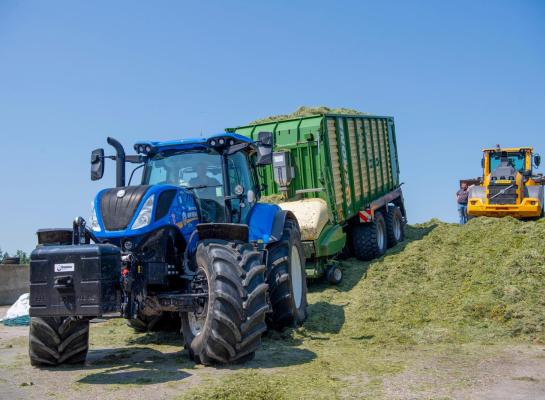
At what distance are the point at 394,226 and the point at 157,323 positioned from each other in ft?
25.8

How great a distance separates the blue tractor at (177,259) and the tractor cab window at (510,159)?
1307cm

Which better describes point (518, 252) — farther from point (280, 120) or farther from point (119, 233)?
point (119, 233)

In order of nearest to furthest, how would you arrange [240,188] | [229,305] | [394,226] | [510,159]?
[229,305], [240,188], [394,226], [510,159]

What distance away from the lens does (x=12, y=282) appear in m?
13.8

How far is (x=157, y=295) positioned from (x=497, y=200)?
13.7 metres

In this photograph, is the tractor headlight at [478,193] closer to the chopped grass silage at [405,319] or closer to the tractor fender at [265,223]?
the chopped grass silage at [405,319]

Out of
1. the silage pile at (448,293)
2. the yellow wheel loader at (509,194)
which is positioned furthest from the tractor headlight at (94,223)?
the yellow wheel loader at (509,194)

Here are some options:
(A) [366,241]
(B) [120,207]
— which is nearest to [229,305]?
(B) [120,207]

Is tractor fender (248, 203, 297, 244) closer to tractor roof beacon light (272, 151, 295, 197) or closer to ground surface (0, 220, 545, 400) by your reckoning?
ground surface (0, 220, 545, 400)

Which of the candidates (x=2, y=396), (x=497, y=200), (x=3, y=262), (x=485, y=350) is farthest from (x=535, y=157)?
(x=2, y=396)

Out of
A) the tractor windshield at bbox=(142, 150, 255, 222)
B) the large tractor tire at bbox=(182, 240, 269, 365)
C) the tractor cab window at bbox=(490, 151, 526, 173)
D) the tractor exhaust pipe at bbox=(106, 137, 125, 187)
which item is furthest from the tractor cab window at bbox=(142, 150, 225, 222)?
the tractor cab window at bbox=(490, 151, 526, 173)

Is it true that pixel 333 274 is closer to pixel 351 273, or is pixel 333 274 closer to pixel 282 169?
pixel 351 273

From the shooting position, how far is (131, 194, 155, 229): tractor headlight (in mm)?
6629

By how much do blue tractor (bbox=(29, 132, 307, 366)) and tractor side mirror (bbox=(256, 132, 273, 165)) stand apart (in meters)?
0.02
